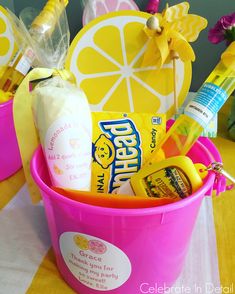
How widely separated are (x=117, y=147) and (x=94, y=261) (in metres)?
0.14

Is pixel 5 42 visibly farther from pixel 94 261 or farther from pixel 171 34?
pixel 94 261

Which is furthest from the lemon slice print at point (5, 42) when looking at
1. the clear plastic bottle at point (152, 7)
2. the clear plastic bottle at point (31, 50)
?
the clear plastic bottle at point (152, 7)

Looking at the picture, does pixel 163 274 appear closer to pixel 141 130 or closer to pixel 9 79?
pixel 141 130

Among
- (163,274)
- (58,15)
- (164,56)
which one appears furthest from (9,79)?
(163,274)

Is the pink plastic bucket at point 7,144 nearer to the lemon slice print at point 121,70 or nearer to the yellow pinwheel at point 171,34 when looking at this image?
the lemon slice print at point 121,70

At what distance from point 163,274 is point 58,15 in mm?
406

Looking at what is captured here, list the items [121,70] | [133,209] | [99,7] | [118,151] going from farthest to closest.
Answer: [99,7] < [121,70] < [118,151] < [133,209]

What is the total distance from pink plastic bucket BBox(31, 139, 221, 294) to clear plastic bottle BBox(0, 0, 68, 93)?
182mm

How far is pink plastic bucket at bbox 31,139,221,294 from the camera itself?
0.32 meters

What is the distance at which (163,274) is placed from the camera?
381mm

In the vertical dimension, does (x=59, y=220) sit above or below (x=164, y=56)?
below

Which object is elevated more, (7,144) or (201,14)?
(201,14)

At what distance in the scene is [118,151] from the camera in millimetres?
422

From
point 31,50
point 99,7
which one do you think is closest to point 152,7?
point 99,7
